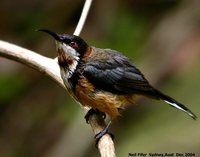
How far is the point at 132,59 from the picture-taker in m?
7.49

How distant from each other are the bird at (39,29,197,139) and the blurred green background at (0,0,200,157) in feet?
4.50

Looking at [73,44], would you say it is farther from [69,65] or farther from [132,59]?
[132,59]

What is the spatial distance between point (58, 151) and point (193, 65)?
1930 mm

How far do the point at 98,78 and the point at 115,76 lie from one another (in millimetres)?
165

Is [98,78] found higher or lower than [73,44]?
lower

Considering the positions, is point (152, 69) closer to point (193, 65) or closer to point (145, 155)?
point (193, 65)

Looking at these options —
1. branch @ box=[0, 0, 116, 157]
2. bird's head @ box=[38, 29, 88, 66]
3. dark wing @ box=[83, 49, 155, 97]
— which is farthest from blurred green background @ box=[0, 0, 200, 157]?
bird's head @ box=[38, 29, 88, 66]

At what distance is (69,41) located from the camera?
4723 mm

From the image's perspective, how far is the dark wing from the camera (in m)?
4.94

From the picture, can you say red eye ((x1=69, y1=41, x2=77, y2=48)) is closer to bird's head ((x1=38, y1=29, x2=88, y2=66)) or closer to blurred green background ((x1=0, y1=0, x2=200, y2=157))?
bird's head ((x1=38, y1=29, x2=88, y2=66))

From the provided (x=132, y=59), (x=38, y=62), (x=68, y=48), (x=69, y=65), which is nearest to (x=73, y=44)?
(x=68, y=48)

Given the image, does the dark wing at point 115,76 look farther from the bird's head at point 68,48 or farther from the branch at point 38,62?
Answer: the branch at point 38,62

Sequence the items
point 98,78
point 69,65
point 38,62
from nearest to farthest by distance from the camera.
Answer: point 38,62
point 69,65
point 98,78

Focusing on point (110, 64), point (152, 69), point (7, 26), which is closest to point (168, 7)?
point (152, 69)
